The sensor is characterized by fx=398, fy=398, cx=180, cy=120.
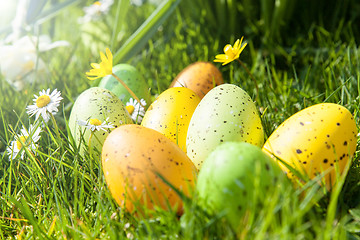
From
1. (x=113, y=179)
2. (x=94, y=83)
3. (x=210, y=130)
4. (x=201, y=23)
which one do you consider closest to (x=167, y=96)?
(x=210, y=130)

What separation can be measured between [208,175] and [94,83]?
862mm

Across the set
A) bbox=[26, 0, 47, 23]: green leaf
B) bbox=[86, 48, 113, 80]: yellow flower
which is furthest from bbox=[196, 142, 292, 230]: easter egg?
bbox=[26, 0, 47, 23]: green leaf

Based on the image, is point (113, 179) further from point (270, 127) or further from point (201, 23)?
point (201, 23)

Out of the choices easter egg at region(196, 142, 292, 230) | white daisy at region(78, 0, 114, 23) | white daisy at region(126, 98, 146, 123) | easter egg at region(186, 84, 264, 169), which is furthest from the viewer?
white daisy at region(78, 0, 114, 23)

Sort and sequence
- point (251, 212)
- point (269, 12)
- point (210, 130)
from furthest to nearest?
point (269, 12) → point (210, 130) → point (251, 212)

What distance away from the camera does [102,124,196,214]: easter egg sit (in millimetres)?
937

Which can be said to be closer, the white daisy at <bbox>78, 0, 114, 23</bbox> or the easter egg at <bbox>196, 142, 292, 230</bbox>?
the easter egg at <bbox>196, 142, 292, 230</bbox>

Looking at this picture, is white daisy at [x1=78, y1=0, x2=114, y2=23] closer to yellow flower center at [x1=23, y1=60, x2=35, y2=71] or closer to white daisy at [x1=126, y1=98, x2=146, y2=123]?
yellow flower center at [x1=23, y1=60, x2=35, y2=71]

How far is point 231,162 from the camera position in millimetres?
855

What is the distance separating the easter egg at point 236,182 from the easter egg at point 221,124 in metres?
0.16

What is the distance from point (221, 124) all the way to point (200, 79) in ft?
1.41

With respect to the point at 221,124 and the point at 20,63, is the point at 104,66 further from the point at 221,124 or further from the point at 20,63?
the point at 20,63

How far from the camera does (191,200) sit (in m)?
0.86

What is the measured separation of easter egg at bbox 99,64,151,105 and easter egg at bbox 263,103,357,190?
575mm
